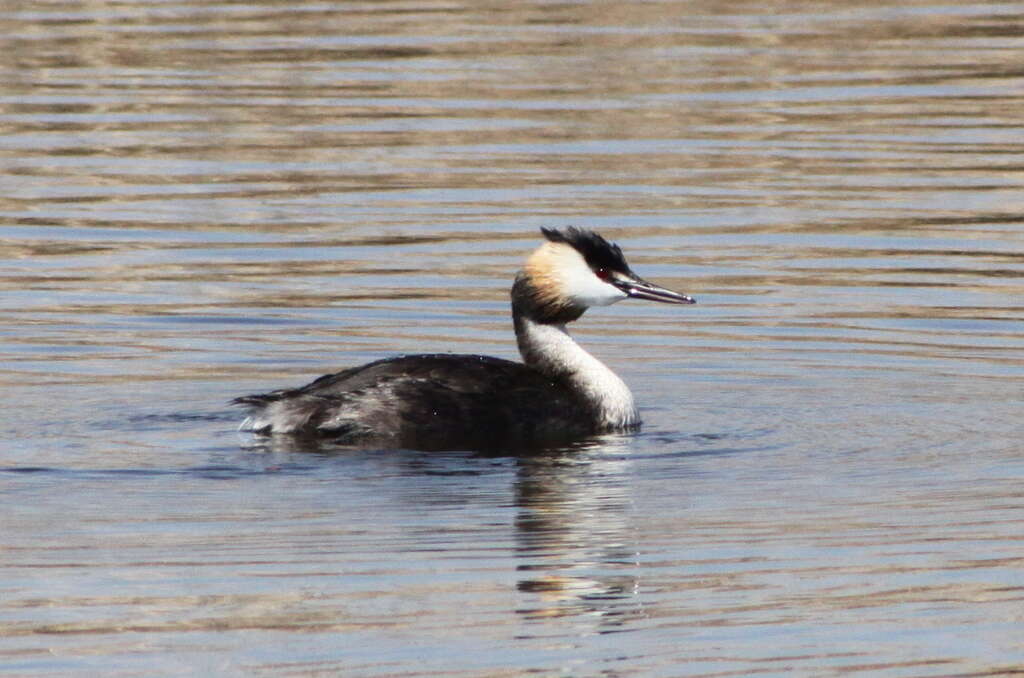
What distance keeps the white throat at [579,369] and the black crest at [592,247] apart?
37 centimetres

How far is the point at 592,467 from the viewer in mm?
10477

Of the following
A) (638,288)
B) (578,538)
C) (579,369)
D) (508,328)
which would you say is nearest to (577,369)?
(579,369)

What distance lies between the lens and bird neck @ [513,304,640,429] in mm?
11242

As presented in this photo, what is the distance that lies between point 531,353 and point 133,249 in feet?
14.7

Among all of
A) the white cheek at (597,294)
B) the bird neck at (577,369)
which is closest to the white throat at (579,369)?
the bird neck at (577,369)

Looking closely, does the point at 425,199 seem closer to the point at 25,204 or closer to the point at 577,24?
the point at 25,204

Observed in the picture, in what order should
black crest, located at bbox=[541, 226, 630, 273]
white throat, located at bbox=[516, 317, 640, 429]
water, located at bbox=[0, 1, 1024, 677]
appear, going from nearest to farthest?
water, located at bbox=[0, 1, 1024, 677], white throat, located at bbox=[516, 317, 640, 429], black crest, located at bbox=[541, 226, 630, 273]

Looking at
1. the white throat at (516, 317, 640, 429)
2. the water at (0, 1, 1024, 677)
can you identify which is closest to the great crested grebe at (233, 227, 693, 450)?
the white throat at (516, 317, 640, 429)

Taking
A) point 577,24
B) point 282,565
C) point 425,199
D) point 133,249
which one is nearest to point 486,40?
point 577,24

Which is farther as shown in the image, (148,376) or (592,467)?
(148,376)

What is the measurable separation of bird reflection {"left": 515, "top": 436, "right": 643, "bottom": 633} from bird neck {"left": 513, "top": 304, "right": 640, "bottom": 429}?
0.28m

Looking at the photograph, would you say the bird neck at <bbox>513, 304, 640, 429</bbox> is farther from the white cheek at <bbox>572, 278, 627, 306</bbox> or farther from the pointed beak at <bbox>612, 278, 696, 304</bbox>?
the pointed beak at <bbox>612, 278, 696, 304</bbox>

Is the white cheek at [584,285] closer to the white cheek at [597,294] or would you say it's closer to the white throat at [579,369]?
the white cheek at [597,294]

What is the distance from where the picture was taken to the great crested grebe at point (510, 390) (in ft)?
35.4
